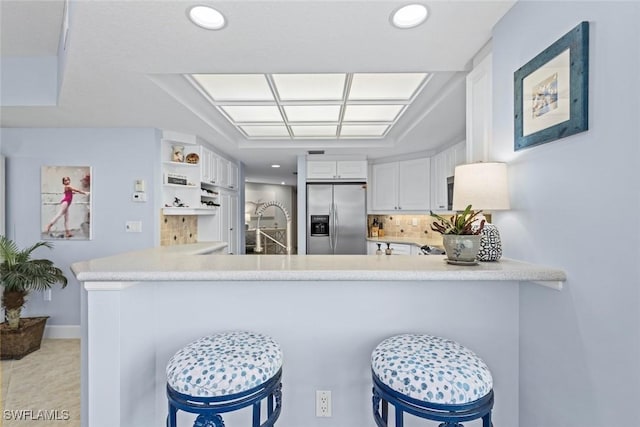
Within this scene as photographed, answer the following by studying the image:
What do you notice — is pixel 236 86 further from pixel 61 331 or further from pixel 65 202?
pixel 61 331

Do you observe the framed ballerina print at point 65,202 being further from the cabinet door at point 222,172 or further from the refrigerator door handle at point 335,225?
the refrigerator door handle at point 335,225

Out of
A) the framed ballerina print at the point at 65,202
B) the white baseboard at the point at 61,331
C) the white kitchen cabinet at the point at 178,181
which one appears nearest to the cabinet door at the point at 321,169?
the white kitchen cabinet at the point at 178,181

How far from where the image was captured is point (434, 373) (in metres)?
1.00

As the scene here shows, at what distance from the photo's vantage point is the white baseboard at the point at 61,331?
325 centimetres

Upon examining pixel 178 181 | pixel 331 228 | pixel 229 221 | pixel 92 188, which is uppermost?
pixel 178 181

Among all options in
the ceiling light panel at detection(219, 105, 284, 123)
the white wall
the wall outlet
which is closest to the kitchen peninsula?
the wall outlet

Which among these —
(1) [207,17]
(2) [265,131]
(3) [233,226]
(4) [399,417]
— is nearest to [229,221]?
(3) [233,226]

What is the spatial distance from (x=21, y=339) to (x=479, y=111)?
417 cm

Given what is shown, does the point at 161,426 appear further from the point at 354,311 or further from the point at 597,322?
the point at 597,322

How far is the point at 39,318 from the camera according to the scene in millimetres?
3084

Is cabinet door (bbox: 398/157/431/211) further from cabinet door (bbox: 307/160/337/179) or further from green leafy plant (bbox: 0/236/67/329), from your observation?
green leafy plant (bbox: 0/236/67/329)

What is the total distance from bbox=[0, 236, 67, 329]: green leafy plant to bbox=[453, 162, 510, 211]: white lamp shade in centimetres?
360

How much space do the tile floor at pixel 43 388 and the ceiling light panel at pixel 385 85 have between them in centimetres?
295

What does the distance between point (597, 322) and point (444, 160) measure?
10.9 feet
